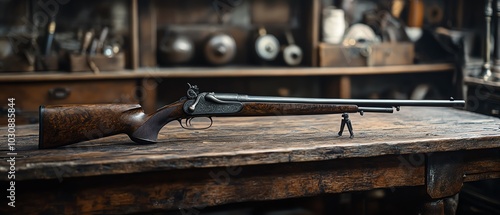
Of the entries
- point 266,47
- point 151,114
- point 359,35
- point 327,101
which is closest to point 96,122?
point 151,114

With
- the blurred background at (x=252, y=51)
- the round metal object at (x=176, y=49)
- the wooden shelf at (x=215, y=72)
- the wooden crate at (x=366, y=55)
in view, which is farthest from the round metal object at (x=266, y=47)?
the round metal object at (x=176, y=49)

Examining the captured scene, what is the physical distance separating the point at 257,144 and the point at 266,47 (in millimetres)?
2286

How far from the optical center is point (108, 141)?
7.41 feet

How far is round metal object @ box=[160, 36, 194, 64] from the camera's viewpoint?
167 inches

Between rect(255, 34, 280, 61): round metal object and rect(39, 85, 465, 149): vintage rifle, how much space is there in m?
2.09

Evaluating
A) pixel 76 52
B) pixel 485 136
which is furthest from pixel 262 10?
pixel 485 136

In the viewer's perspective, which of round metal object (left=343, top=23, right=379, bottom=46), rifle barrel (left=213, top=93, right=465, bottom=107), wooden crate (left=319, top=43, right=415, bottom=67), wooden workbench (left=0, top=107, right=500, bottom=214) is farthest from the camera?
round metal object (left=343, top=23, right=379, bottom=46)

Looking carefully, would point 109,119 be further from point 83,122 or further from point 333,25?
point 333,25

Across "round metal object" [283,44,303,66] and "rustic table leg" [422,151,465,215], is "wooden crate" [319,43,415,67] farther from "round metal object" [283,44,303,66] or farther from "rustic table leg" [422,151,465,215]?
"rustic table leg" [422,151,465,215]

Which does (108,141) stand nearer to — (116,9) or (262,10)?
(116,9)

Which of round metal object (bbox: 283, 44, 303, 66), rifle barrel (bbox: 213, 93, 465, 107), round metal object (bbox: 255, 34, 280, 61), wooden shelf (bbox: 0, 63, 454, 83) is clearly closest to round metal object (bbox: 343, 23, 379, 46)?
wooden shelf (bbox: 0, 63, 454, 83)

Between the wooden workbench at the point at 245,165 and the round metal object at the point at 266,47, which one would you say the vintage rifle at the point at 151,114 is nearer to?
the wooden workbench at the point at 245,165

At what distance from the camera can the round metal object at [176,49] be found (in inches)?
167

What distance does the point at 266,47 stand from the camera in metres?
4.39
